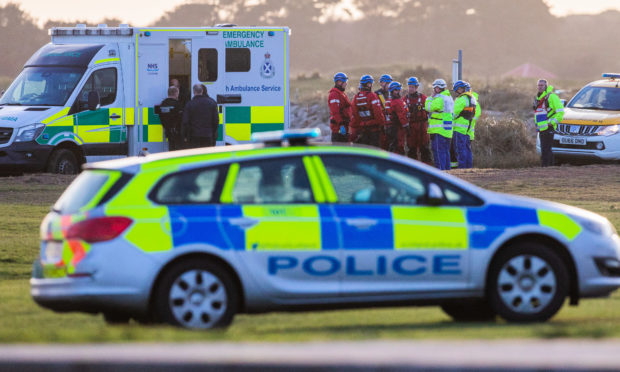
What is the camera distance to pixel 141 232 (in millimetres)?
7371

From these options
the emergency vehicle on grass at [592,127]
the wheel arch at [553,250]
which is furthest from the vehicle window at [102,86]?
the wheel arch at [553,250]

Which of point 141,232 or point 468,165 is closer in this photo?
point 141,232

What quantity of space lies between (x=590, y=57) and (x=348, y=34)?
2221 cm

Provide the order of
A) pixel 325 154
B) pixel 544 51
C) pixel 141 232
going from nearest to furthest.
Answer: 1. pixel 141 232
2. pixel 325 154
3. pixel 544 51

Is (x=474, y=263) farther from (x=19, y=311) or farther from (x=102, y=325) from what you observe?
(x=19, y=311)

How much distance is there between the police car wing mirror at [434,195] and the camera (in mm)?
7766

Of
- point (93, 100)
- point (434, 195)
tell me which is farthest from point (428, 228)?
point (93, 100)

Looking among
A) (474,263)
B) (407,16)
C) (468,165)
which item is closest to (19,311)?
(474,263)

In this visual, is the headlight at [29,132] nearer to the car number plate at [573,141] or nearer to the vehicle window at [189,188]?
the car number plate at [573,141]

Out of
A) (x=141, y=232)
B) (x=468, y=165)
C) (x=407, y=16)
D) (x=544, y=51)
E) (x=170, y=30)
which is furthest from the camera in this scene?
(x=544, y=51)

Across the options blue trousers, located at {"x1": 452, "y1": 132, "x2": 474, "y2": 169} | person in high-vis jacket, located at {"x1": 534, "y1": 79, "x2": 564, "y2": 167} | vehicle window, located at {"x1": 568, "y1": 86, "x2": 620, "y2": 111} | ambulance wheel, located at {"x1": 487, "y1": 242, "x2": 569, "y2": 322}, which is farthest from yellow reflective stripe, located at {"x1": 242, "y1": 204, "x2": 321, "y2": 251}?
vehicle window, located at {"x1": 568, "y1": 86, "x2": 620, "y2": 111}

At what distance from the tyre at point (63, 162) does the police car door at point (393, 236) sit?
1192 cm

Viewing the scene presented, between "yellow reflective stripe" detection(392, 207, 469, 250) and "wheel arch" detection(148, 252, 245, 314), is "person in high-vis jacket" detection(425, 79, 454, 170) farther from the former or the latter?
"wheel arch" detection(148, 252, 245, 314)

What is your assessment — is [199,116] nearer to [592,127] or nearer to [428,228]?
[592,127]
